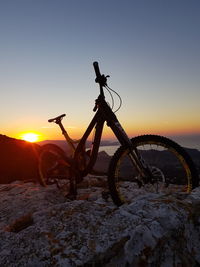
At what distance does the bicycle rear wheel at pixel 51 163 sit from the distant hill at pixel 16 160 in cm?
231

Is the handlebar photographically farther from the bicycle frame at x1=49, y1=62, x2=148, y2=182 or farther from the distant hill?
the distant hill

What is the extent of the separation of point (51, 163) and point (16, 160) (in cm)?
381

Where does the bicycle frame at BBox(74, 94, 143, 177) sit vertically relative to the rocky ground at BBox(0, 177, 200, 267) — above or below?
above

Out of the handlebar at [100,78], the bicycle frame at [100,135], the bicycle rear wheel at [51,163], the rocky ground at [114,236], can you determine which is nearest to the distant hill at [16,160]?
the bicycle rear wheel at [51,163]

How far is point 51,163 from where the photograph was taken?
8.27 m

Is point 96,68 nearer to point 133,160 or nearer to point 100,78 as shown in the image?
point 100,78

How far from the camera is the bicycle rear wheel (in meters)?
6.90

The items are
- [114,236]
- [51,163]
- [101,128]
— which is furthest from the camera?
[51,163]

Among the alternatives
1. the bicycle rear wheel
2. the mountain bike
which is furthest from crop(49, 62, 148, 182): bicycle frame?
the bicycle rear wheel

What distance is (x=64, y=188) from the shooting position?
743 centimetres

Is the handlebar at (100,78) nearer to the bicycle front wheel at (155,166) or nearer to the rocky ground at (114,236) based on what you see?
the bicycle front wheel at (155,166)

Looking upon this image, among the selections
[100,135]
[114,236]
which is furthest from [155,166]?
[114,236]

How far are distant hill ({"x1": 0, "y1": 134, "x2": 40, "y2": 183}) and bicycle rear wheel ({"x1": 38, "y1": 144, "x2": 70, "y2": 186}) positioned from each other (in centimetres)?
231

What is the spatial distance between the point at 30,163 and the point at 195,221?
9.41m
